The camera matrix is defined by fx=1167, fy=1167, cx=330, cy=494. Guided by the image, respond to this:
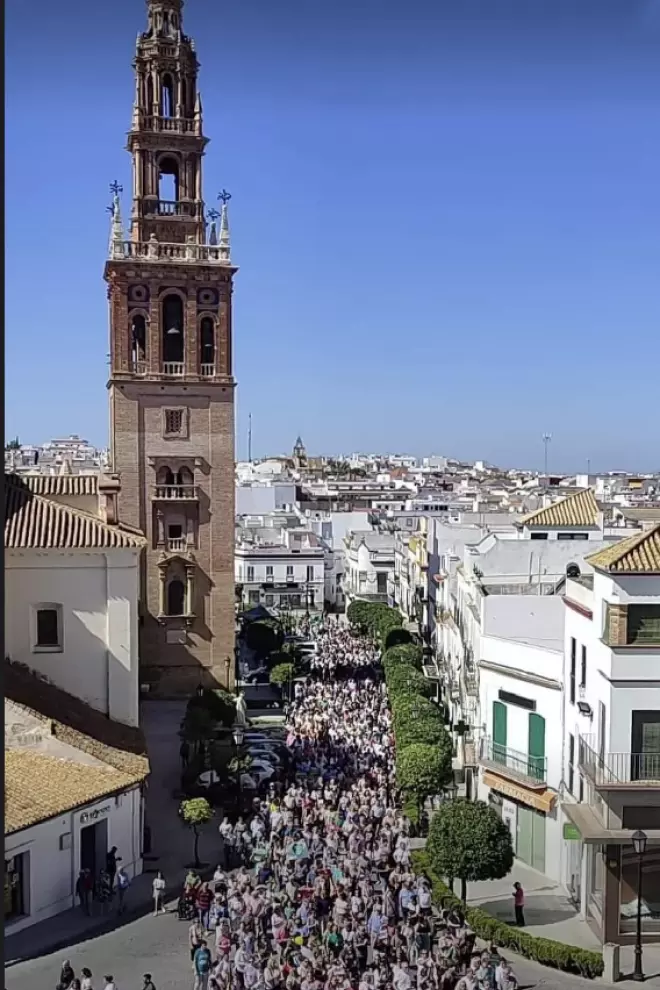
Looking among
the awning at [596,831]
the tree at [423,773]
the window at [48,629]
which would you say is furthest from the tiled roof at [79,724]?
the awning at [596,831]

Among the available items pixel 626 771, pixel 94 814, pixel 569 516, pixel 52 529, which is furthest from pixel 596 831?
pixel 569 516

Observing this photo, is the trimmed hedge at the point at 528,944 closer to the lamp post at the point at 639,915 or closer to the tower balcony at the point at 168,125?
the lamp post at the point at 639,915

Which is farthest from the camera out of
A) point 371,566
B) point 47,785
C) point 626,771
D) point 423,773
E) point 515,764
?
point 371,566

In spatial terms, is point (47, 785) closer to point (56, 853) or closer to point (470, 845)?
point (56, 853)

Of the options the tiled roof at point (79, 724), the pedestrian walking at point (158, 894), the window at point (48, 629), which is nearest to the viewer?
the pedestrian walking at point (158, 894)

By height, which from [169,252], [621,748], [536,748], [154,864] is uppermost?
[169,252]

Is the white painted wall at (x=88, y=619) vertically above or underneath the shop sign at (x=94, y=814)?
above
